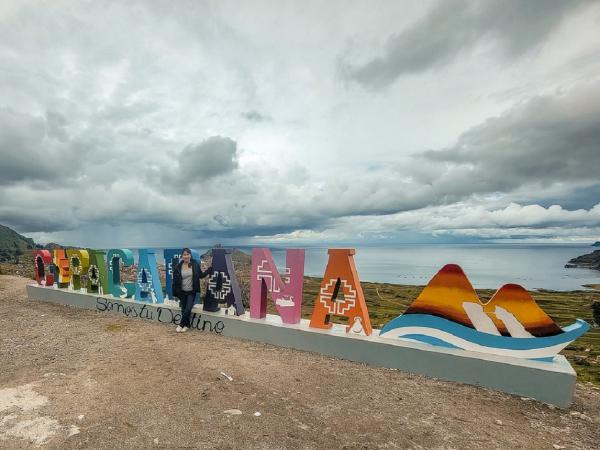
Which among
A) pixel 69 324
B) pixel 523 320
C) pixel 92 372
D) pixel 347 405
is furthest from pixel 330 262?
pixel 69 324

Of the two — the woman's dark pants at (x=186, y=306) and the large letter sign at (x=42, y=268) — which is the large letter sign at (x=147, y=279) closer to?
the woman's dark pants at (x=186, y=306)

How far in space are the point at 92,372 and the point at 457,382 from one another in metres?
7.99

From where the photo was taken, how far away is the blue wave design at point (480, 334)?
6.74 meters

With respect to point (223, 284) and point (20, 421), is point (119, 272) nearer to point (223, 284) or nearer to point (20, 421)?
point (223, 284)

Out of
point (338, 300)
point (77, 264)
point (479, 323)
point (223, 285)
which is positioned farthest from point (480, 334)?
point (77, 264)

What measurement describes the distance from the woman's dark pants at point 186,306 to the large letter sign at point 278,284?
2199 millimetres

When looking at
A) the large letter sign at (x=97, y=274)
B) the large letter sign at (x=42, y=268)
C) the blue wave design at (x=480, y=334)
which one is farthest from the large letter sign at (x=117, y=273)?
the blue wave design at (x=480, y=334)

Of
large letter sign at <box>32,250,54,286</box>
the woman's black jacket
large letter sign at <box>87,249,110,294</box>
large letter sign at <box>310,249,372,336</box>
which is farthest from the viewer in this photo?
large letter sign at <box>32,250,54,286</box>

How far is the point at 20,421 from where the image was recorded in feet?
18.6

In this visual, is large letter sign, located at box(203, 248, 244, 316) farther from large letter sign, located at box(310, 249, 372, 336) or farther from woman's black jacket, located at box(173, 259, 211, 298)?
large letter sign, located at box(310, 249, 372, 336)

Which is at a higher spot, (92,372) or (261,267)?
(261,267)

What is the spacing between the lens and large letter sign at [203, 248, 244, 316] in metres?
11.1

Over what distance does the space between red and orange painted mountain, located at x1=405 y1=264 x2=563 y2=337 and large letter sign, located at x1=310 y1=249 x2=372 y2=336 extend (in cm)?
123

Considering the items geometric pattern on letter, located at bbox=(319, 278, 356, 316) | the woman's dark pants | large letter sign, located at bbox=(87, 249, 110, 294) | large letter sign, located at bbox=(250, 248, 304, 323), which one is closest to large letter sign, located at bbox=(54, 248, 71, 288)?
large letter sign, located at bbox=(87, 249, 110, 294)
